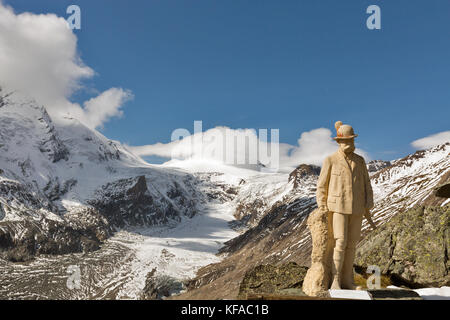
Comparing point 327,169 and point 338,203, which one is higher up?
point 327,169

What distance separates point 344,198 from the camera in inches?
416

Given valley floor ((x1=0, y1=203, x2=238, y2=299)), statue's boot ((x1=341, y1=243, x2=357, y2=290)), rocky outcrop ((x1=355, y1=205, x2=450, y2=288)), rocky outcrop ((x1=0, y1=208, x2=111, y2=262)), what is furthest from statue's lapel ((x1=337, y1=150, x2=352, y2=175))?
rocky outcrop ((x1=0, y1=208, x2=111, y2=262))

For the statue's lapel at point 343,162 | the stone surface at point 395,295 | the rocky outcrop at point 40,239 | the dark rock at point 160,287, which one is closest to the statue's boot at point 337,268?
the stone surface at point 395,295

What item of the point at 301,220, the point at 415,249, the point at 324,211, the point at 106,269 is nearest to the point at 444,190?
the point at 415,249

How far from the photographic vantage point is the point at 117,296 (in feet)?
315

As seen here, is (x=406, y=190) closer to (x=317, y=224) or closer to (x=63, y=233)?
(x=317, y=224)

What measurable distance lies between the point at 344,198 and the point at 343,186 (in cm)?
40

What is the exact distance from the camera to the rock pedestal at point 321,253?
10359 millimetres

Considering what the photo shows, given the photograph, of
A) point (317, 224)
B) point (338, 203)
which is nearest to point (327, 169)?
point (338, 203)

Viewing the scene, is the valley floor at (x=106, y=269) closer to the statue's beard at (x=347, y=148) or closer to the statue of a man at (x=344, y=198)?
the statue of a man at (x=344, y=198)

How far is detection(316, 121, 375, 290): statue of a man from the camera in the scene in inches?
412

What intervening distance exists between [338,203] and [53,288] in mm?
120970

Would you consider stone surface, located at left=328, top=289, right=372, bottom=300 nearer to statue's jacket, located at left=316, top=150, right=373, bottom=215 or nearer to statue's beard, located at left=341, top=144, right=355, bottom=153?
statue's jacket, located at left=316, top=150, right=373, bottom=215

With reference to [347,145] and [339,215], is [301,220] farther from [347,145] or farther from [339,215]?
[347,145]
